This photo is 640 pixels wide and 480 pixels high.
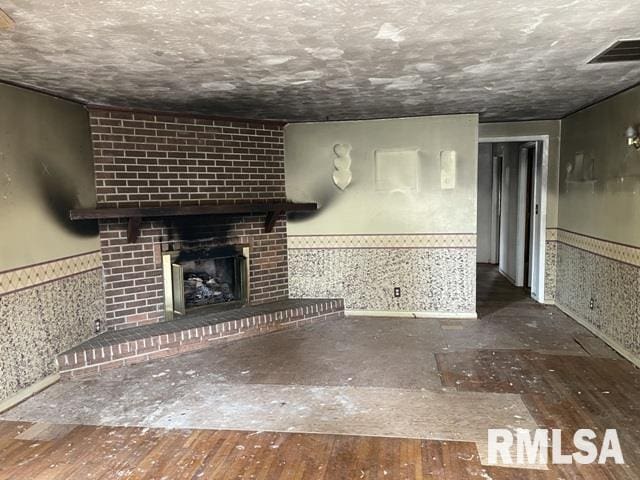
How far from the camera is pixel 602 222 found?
4.08m

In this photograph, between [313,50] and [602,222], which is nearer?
[313,50]

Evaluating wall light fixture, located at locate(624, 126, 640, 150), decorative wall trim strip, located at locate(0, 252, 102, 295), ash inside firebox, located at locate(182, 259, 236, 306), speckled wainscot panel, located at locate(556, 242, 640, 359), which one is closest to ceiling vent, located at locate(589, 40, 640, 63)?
wall light fixture, located at locate(624, 126, 640, 150)

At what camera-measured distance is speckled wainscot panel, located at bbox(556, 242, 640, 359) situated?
3.56 metres

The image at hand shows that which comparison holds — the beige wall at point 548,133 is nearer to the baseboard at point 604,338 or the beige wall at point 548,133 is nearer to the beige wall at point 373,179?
the beige wall at point 373,179

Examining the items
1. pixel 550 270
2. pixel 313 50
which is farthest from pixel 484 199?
pixel 313 50

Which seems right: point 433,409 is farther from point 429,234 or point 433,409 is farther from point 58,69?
point 58,69

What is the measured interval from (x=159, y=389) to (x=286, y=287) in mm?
2087

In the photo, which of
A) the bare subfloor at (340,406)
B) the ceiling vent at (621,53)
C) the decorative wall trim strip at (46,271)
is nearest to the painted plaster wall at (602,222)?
the bare subfloor at (340,406)

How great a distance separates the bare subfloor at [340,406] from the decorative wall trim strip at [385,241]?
39.6 inches

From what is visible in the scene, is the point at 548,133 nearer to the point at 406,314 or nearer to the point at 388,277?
the point at 388,277

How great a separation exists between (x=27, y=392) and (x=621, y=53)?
14.1 feet

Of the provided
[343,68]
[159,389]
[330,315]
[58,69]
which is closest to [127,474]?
[159,389]

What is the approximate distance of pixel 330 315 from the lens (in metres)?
4.90

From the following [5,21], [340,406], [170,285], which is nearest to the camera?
[5,21]
